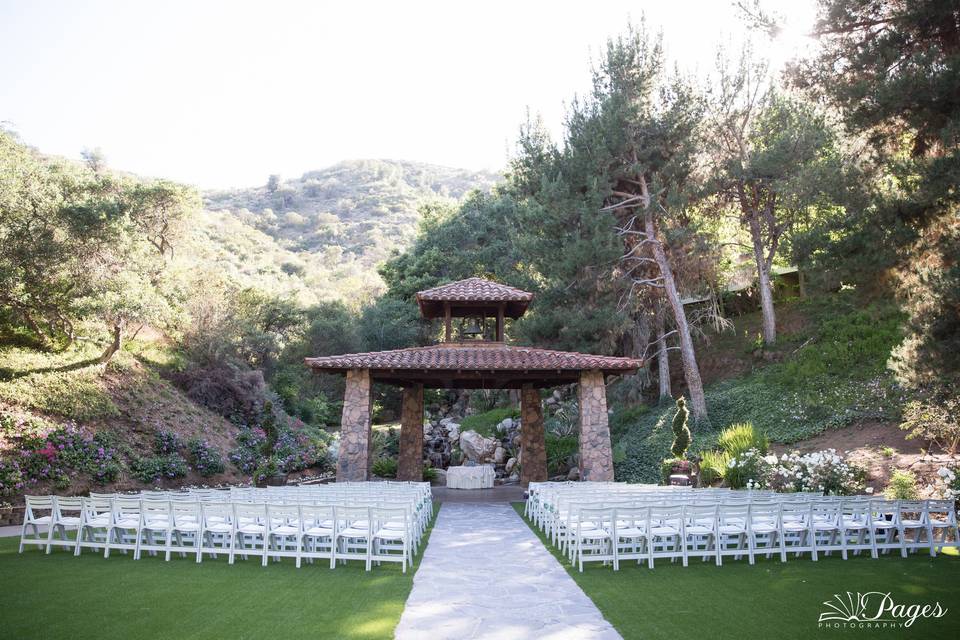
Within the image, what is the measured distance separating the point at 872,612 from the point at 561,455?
15.4 metres

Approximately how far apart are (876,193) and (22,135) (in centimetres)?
3117

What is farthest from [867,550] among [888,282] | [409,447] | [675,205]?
[675,205]

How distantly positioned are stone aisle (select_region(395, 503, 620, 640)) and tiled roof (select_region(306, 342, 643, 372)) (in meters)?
4.89

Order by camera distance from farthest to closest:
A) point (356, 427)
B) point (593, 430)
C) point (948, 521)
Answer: point (593, 430) < point (356, 427) < point (948, 521)

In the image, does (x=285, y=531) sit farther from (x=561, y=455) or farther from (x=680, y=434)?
(x=561, y=455)

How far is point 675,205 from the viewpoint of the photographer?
20.3 meters

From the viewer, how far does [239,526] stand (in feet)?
25.4

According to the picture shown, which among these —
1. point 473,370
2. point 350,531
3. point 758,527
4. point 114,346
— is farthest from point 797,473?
point 114,346

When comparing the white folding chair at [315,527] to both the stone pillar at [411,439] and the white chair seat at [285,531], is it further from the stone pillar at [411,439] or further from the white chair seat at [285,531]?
the stone pillar at [411,439]

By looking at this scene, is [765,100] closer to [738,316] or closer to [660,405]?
[738,316]

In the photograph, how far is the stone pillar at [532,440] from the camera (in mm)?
18375

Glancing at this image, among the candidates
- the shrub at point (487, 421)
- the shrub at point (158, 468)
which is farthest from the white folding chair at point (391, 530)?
the shrub at point (487, 421)

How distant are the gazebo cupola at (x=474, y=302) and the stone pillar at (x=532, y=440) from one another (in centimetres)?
223

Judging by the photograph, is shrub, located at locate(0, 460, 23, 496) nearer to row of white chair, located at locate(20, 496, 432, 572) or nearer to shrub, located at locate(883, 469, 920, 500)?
row of white chair, located at locate(20, 496, 432, 572)
